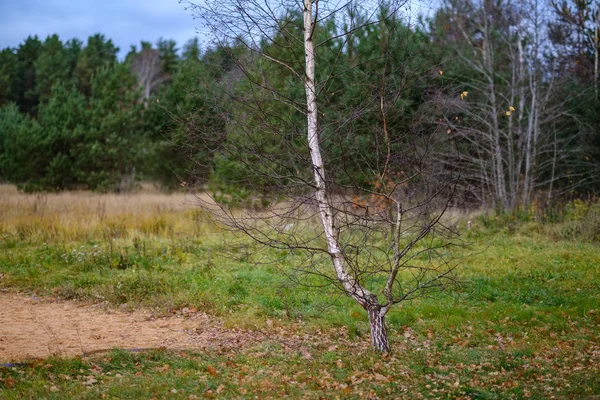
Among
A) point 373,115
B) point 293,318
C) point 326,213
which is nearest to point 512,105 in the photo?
point 373,115

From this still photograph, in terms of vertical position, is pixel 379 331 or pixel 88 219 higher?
pixel 88 219

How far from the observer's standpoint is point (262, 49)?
7.38 meters

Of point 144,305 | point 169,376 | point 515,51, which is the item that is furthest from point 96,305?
point 515,51

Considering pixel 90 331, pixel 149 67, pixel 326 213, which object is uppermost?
pixel 149 67

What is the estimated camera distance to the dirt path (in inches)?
284

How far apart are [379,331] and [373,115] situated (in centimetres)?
279

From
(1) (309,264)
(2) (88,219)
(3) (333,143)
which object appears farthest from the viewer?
(2) (88,219)

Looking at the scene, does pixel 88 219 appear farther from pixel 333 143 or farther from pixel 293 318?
pixel 333 143

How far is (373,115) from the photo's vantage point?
308 inches

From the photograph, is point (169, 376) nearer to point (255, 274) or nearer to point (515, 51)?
point (255, 274)

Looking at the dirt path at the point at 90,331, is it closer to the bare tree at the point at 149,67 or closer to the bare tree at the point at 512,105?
the bare tree at the point at 512,105

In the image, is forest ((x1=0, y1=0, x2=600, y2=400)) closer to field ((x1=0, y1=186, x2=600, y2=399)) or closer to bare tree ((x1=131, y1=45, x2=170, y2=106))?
field ((x1=0, y1=186, x2=600, y2=399))

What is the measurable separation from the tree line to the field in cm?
164

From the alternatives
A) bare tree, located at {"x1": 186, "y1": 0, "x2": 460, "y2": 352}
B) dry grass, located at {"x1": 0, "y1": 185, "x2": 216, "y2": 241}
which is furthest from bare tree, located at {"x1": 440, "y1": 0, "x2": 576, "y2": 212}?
bare tree, located at {"x1": 186, "y1": 0, "x2": 460, "y2": 352}
